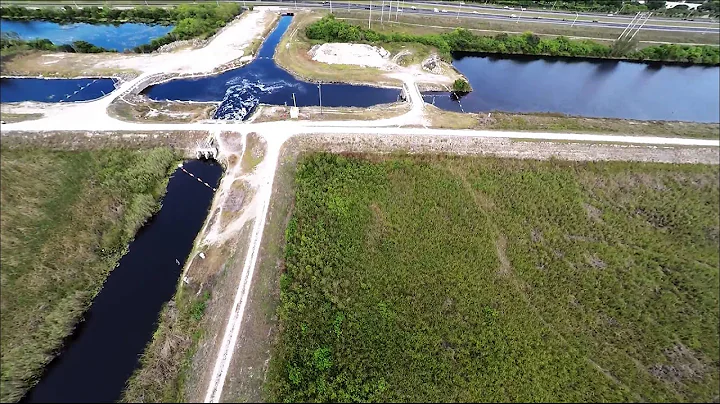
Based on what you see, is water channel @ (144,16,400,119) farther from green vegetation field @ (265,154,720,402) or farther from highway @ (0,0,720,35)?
highway @ (0,0,720,35)

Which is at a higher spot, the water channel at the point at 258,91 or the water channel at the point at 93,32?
the water channel at the point at 93,32

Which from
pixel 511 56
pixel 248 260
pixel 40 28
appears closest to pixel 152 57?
pixel 40 28

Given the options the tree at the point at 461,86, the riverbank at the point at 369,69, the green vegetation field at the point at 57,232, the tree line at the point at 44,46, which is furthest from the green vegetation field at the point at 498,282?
the tree line at the point at 44,46

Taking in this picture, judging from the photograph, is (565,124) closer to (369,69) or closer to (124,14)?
(369,69)

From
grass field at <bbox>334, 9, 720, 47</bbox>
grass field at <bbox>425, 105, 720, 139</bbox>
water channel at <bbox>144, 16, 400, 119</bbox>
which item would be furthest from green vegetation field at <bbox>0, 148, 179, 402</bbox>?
grass field at <bbox>334, 9, 720, 47</bbox>

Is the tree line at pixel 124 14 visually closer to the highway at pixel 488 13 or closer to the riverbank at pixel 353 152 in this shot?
the highway at pixel 488 13

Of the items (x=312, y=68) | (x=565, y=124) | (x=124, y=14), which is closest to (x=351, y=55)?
(x=312, y=68)
